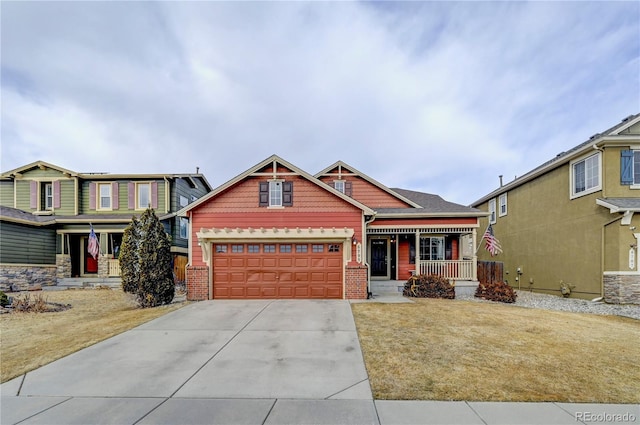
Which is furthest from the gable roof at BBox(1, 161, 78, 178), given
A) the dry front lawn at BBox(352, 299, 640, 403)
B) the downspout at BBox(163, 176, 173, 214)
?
the dry front lawn at BBox(352, 299, 640, 403)

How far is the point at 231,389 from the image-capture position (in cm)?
443

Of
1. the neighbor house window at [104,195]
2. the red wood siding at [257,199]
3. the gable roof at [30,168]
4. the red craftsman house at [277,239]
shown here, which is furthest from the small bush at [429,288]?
the gable roof at [30,168]

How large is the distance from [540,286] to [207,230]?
16402 mm

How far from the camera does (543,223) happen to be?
613 inches

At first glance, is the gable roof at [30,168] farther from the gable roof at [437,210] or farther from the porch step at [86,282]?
the gable roof at [437,210]

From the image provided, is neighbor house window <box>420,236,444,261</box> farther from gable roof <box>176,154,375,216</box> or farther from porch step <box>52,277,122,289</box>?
porch step <box>52,277,122,289</box>

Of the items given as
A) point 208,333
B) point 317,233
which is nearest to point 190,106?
point 317,233

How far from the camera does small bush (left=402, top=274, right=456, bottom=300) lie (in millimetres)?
12544

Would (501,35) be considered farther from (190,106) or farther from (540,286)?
(190,106)

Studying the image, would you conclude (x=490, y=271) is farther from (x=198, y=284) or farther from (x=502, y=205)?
(x=198, y=284)

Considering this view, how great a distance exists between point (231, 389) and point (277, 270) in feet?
24.3

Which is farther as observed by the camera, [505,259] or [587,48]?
[505,259]

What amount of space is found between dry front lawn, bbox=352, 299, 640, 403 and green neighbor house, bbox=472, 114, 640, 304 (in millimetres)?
3476

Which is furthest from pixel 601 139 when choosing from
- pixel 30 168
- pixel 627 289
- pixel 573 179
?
pixel 30 168
